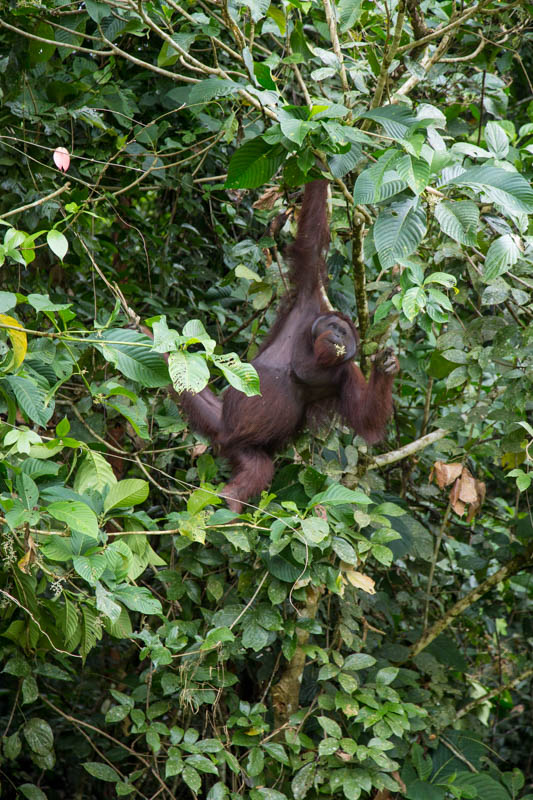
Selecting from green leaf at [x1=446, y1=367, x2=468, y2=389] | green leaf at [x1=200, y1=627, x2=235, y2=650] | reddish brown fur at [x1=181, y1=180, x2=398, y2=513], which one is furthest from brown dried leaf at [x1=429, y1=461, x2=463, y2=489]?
green leaf at [x1=200, y1=627, x2=235, y2=650]

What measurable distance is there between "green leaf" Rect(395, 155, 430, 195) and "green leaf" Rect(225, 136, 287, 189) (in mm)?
617

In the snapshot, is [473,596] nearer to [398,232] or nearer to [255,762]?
[255,762]

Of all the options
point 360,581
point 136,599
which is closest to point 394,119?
point 136,599

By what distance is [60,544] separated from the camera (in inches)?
97.3

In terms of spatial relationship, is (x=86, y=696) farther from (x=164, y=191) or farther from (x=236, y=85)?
(x=236, y=85)

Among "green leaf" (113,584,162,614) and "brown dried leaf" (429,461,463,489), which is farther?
"brown dried leaf" (429,461,463,489)

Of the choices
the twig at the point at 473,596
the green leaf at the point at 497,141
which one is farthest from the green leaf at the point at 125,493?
the twig at the point at 473,596

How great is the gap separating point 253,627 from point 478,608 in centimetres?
239

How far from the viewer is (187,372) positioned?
87.4 inches

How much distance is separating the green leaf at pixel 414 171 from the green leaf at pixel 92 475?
1292mm

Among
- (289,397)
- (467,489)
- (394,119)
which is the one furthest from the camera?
(289,397)

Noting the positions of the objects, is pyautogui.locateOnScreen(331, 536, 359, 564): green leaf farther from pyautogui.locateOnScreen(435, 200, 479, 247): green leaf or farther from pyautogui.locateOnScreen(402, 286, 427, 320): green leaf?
pyautogui.locateOnScreen(435, 200, 479, 247): green leaf

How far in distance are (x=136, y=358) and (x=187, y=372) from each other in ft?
0.95

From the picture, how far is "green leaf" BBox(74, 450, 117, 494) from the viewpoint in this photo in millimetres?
2670
